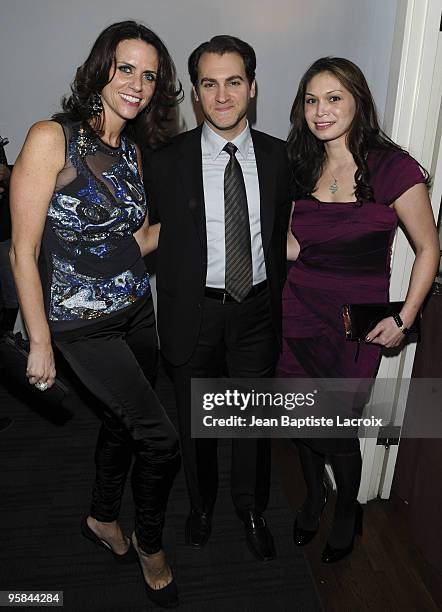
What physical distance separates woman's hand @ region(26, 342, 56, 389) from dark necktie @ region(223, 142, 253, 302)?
2.39ft

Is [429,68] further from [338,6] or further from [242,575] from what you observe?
[242,575]

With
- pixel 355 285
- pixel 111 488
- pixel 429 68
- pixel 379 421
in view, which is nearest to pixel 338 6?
pixel 429 68

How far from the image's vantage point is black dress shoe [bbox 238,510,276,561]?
7.63 ft

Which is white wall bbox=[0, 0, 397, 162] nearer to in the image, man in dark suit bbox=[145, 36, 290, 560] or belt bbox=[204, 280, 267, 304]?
man in dark suit bbox=[145, 36, 290, 560]

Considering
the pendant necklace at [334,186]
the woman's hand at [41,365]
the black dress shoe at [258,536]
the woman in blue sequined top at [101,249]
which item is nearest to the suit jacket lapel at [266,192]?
the pendant necklace at [334,186]

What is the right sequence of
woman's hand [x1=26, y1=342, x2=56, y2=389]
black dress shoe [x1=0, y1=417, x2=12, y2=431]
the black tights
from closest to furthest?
woman's hand [x1=26, y1=342, x2=56, y2=389], the black tights, black dress shoe [x1=0, y1=417, x2=12, y2=431]

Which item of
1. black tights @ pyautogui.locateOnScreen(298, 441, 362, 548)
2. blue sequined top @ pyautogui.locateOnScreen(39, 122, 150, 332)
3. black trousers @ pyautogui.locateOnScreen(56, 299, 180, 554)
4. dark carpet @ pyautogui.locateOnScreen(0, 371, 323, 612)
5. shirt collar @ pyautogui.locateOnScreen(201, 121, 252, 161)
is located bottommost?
dark carpet @ pyautogui.locateOnScreen(0, 371, 323, 612)

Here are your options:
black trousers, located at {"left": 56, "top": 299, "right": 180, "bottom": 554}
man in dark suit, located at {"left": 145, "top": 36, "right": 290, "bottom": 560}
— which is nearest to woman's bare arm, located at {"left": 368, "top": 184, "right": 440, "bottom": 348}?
man in dark suit, located at {"left": 145, "top": 36, "right": 290, "bottom": 560}

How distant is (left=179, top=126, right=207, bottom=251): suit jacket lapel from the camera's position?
79.6 inches

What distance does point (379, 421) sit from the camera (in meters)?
2.52

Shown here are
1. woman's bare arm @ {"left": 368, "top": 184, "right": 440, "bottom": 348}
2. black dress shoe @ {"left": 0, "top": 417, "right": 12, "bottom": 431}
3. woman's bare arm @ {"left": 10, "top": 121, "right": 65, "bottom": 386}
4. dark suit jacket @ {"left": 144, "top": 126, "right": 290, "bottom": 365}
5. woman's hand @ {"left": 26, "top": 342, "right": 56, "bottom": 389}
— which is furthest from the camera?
black dress shoe @ {"left": 0, "top": 417, "right": 12, "bottom": 431}

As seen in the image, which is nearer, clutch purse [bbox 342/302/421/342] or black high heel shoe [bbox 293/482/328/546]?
clutch purse [bbox 342/302/421/342]

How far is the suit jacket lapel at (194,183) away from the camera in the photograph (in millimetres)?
2021

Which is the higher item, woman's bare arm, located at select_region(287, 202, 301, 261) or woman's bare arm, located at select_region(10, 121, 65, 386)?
woman's bare arm, located at select_region(10, 121, 65, 386)
